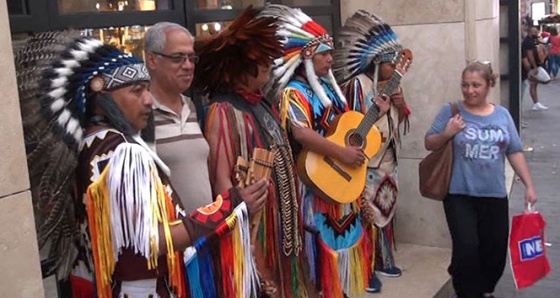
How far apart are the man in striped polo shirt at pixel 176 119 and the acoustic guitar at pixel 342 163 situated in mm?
1131

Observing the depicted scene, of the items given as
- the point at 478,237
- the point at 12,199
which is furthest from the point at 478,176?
the point at 12,199

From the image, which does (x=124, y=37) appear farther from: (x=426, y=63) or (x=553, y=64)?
(x=553, y=64)

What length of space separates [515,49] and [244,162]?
291 inches

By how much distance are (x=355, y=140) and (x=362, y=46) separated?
867 mm

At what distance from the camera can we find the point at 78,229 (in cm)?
253

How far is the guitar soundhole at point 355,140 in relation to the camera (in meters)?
4.07

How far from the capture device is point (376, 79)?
4.70m

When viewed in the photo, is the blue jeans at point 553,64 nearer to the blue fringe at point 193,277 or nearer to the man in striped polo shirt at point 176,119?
the man in striped polo shirt at point 176,119

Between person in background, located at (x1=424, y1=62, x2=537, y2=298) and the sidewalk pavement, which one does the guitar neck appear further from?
the sidewalk pavement

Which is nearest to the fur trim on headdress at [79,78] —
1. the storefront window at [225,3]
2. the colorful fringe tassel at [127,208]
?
the colorful fringe tassel at [127,208]

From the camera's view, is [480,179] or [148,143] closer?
[148,143]

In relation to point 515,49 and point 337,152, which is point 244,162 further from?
point 515,49

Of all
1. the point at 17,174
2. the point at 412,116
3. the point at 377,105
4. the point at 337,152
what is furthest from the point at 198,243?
the point at 412,116

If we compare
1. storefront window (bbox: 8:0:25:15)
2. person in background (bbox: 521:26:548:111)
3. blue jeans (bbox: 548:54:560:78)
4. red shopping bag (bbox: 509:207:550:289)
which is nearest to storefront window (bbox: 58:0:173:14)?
storefront window (bbox: 8:0:25:15)
